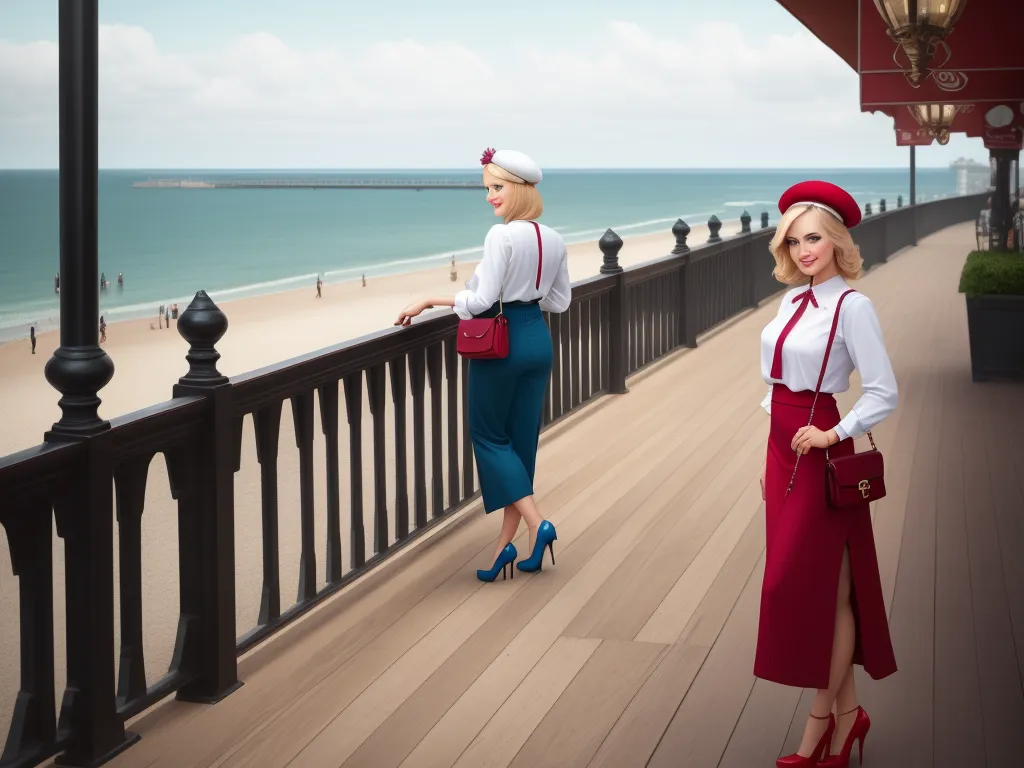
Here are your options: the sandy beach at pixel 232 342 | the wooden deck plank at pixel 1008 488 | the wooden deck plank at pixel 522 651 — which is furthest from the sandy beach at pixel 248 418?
the wooden deck plank at pixel 1008 488

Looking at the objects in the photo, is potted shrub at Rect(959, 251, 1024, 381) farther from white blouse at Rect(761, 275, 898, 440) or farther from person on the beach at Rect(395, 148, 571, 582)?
white blouse at Rect(761, 275, 898, 440)

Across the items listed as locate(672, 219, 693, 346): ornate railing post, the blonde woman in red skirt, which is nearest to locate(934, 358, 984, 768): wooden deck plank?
the blonde woman in red skirt

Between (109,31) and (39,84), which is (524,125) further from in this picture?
(39,84)

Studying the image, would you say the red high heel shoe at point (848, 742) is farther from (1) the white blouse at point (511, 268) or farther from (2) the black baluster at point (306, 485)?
(1) the white blouse at point (511, 268)

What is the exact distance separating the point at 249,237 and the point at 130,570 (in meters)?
86.1

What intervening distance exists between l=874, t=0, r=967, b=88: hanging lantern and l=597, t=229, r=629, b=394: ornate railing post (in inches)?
140

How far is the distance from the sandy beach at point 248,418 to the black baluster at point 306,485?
860 mm

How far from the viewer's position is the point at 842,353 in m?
3.41

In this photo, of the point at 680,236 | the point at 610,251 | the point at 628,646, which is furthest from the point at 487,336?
the point at 680,236

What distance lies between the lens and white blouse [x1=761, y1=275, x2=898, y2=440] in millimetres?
3344

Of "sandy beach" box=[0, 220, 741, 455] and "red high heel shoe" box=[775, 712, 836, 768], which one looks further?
"sandy beach" box=[0, 220, 741, 455]

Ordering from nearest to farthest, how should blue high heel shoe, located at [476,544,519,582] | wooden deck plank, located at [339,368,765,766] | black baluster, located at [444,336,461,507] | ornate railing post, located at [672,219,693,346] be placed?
wooden deck plank, located at [339,368,765,766] < blue high heel shoe, located at [476,544,519,582] < black baluster, located at [444,336,461,507] < ornate railing post, located at [672,219,693,346]

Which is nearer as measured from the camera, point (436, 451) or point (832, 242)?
point (832, 242)

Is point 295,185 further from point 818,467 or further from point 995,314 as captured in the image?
point 818,467
